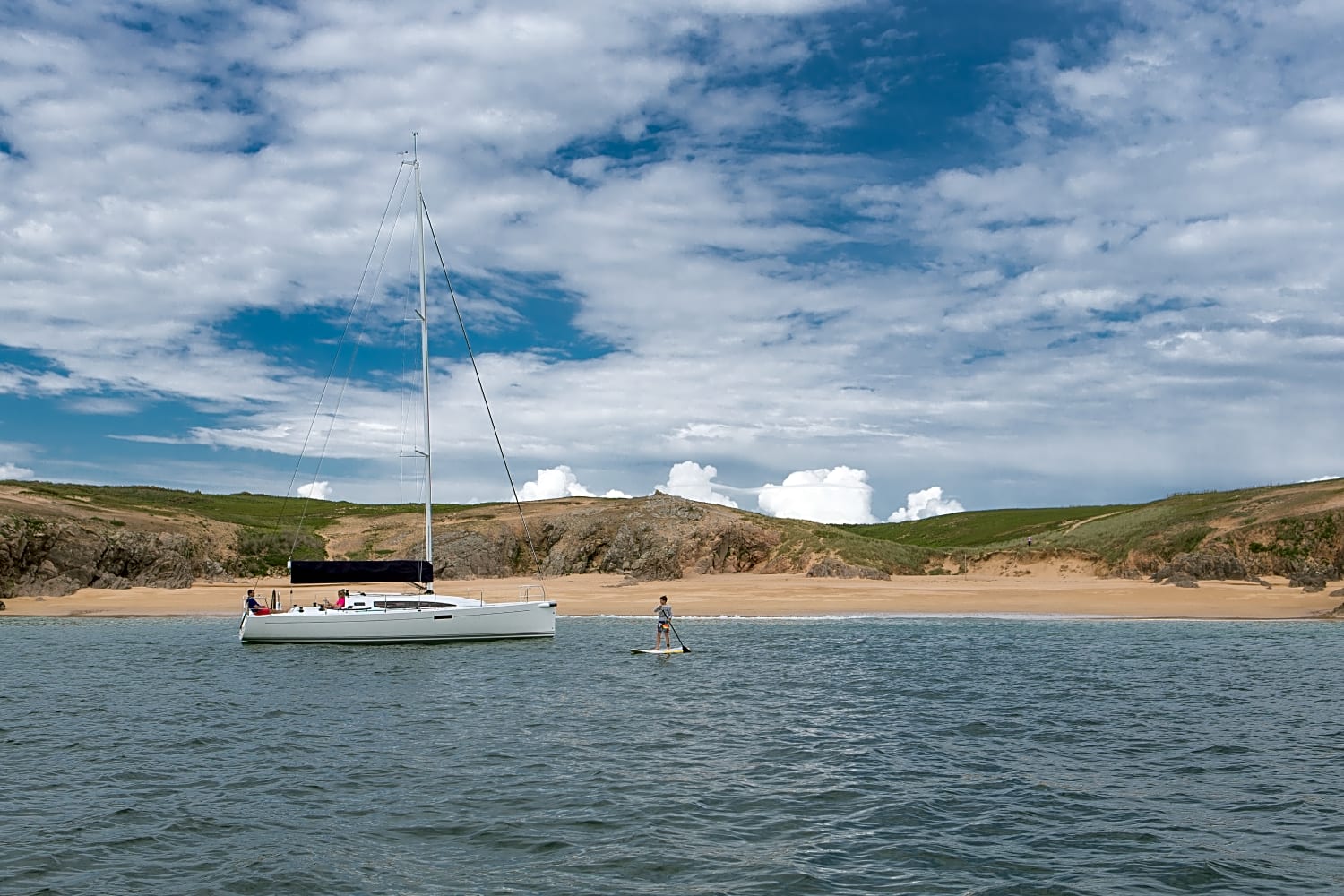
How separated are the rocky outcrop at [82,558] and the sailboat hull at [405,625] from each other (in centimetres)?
2566

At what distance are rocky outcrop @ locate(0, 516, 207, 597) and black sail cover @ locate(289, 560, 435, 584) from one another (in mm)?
26397

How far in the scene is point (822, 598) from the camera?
5006 cm

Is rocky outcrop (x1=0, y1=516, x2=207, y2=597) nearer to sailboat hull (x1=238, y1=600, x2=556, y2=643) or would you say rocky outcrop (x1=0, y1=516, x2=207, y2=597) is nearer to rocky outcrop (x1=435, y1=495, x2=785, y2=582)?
rocky outcrop (x1=435, y1=495, x2=785, y2=582)

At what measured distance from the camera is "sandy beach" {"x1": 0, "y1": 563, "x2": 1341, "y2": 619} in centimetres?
4444

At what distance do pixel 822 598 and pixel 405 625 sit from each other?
77.2ft

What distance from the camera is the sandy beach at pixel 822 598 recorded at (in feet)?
146

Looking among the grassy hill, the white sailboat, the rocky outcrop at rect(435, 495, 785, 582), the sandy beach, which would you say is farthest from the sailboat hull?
the rocky outcrop at rect(435, 495, 785, 582)

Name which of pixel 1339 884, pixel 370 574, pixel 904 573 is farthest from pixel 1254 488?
pixel 1339 884

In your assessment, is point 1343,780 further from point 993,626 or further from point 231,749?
point 993,626

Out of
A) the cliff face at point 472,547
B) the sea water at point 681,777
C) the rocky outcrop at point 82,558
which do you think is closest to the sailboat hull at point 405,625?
the sea water at point 681,777

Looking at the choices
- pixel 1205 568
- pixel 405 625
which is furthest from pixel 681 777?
pixel 1205 568

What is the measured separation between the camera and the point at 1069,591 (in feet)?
166

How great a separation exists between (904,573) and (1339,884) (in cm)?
5498

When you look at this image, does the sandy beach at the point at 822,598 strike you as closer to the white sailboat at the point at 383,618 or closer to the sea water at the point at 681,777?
the white sailboat at the point at 383,618
